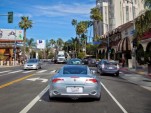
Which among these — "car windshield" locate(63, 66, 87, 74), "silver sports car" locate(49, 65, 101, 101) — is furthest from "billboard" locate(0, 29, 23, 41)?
"silver sports car" locate(49, 65, 101, 101)

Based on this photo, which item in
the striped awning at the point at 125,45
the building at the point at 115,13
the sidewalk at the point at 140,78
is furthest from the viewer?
the building at the point at 115,13

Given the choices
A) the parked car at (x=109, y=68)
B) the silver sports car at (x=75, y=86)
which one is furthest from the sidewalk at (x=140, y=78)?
the silver sports car at (x=75, y=86)

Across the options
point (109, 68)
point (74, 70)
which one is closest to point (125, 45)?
point (109, 68)

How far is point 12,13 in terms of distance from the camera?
27625 mm

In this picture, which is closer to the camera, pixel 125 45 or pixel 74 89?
pixel 74 89

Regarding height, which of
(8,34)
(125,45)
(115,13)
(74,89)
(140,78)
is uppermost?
(115,13)

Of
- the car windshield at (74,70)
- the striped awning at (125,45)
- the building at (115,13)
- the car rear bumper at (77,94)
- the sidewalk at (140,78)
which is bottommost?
the sidewalk at (140,78)

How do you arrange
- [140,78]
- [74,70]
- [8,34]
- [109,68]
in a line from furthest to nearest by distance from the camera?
[8,34] < [109,68] < [140,78] < [74,70]

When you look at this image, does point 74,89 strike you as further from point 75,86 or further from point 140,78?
point 140,78

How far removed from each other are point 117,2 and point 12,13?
231 feet

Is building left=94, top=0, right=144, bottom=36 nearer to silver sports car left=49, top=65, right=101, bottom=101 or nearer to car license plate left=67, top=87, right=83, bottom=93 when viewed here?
silver sports car left=49, top=65, right=101, bottom=101

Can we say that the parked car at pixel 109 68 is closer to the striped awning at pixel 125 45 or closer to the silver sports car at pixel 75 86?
the silver sports car at pixel 75 86

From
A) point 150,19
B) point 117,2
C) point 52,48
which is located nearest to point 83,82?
point 150,19

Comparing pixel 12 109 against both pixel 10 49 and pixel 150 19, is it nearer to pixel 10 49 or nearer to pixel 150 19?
pixel 150 19
